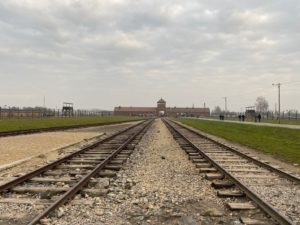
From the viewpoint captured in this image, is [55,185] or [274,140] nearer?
[55,185]

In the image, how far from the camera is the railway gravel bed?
281 inches

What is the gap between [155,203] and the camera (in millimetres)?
8367

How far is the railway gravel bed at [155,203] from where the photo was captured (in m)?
7.14

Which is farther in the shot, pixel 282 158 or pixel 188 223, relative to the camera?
pixel 282 158

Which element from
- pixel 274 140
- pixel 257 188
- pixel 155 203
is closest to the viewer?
pixel 155 203

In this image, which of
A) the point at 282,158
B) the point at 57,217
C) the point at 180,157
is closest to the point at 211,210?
the point at 57,217

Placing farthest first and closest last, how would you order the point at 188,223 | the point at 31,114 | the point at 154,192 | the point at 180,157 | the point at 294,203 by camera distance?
the point at 31,114 < the point at 180,157 < the point at 154,192 < the point at 294,203 < the point at 188,223

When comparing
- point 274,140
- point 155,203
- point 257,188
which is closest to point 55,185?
point 155,203

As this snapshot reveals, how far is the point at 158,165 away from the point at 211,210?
660 centimetres

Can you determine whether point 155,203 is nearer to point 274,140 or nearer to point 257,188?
point 257,188

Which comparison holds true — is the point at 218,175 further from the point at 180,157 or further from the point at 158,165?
the point at 180,157

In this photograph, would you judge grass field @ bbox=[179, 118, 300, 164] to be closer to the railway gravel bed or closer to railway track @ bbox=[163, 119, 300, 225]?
railway track @ bbox=[163, 119, 300, 225]

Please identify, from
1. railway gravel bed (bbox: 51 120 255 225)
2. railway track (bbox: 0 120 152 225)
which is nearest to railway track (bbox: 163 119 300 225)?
railway gravel bed (bbox: 51 120 255 225)

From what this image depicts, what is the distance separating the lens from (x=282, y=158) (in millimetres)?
16969
